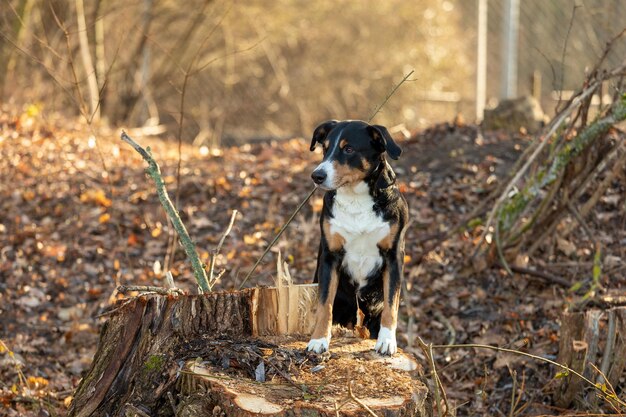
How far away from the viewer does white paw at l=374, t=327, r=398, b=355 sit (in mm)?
4465

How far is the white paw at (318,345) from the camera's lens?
435 centimetres

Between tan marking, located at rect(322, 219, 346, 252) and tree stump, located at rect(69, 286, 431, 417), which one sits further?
tan marking, located at rect(322, 219, 346, 252)

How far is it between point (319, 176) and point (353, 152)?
0.29 metres

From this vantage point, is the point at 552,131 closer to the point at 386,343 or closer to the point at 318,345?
the point at 386,343

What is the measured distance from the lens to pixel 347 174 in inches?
173

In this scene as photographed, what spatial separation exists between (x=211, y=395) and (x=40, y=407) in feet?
6.79

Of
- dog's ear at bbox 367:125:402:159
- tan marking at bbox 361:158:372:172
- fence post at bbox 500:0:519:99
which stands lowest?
tan marking at bbox 361:158:372:172

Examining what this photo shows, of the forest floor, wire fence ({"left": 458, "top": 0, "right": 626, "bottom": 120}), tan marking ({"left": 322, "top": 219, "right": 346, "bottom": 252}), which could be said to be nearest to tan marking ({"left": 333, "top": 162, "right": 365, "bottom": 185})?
tan marking ({"left": 322, "top": 219, "right": 346, "bottom": 252})

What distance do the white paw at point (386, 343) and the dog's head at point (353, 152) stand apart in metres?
0.84

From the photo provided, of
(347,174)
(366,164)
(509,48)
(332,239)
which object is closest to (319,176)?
(347,174)

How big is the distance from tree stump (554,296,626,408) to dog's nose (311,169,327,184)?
223cm

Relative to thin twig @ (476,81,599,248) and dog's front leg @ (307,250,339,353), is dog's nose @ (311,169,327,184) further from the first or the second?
thin twig @ (476,81,599,248)

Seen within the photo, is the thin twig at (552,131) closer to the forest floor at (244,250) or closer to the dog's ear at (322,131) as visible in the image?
the forest floor at (244,250)

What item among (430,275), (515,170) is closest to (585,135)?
(515,170)
